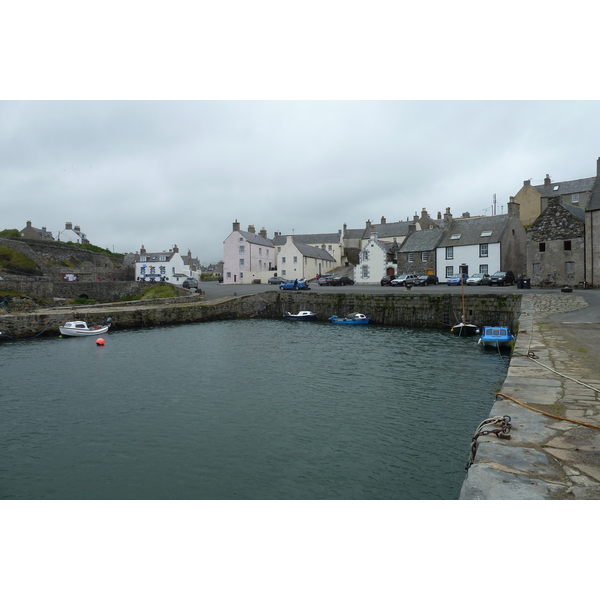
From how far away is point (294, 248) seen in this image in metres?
75.3

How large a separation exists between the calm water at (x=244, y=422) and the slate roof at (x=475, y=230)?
31079 millimetres

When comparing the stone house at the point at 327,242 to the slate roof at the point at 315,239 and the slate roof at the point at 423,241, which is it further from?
the slate roof at the point at 423,241

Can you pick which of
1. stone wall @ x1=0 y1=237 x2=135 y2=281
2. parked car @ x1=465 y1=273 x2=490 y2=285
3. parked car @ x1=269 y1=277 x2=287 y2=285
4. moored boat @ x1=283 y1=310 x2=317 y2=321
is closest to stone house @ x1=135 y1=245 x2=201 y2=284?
stone wall @ x1=0 y1=237 x2=135 y2=281

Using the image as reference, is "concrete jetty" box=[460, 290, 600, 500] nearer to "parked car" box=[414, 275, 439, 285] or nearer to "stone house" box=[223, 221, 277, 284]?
"parked car" box=[414, 275, 439, 285]

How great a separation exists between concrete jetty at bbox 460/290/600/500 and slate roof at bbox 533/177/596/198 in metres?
64.2

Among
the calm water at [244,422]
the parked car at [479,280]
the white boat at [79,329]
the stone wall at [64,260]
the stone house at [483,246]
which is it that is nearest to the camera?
the calm water at [244,422]

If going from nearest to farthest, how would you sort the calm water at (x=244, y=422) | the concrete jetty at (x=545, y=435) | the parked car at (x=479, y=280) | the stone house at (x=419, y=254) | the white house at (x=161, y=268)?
the concrete jetty at (x=545, y=435) < the calm water at (x=244, y=422) < the parked car at (x=479, y=280) < the stone house at (x=419, y=254) < the white house at (x=161, y=268)

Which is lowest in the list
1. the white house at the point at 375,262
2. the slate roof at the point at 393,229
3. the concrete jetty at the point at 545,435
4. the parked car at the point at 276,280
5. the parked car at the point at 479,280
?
the concrete jetty at the point at 545,435

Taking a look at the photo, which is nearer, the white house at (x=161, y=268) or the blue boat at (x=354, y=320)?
the blue boat at (x=354, y=320)

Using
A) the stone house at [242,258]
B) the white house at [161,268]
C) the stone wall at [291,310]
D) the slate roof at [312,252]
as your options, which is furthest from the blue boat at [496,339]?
the white house at [161,268]

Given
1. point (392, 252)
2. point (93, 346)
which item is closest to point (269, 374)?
point (93, 346)

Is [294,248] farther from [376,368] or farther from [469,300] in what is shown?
[376,368]

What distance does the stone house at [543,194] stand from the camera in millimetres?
64938

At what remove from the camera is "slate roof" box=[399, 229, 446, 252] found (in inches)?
2237
